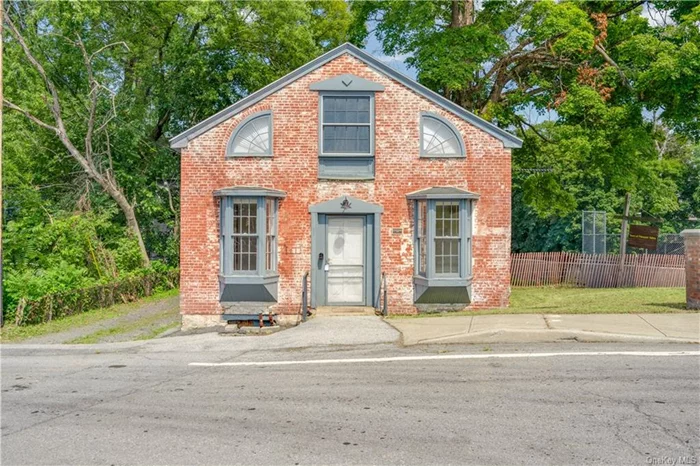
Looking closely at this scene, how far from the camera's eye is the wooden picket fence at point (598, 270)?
77.8 feet

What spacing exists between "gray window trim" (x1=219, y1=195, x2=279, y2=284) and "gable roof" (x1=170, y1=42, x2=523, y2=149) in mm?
1837

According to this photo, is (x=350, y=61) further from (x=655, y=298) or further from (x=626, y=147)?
(x=626, y=147)

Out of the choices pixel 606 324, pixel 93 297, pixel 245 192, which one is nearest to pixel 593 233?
pixel 606 324

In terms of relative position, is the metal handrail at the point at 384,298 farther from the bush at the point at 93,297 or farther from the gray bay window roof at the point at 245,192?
the bush at the point at 93,297

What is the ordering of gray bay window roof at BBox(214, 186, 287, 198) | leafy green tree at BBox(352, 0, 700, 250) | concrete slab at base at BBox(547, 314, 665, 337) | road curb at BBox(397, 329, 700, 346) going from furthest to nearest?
leafy green tree at BBox(352, 0, 700, 250) < gray bay window roof at BBox(214, 186, 287, 198) < concrete slab at base at BBox(547, 314, 665, 337) < road curb at BBox(397, 329, 700, 346)

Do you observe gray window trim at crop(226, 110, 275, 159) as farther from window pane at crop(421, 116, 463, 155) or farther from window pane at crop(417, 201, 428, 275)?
window pane at crop(417, 201, 428, 275)

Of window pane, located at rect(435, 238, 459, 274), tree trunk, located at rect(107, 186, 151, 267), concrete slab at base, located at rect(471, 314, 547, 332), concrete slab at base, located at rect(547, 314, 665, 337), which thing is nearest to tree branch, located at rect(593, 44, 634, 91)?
window pane, located at rect(435, 238, 459, 274)

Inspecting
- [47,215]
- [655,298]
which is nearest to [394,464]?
[655,298]

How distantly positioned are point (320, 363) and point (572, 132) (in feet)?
49.7

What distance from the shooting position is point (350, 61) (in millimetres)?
14805

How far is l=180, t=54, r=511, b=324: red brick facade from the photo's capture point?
14.6m

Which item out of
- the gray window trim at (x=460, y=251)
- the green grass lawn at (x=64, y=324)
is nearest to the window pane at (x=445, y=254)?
the gray window trim at (x=460, y=251)

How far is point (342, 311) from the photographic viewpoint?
1459 centimetres

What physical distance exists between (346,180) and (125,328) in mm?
7317
